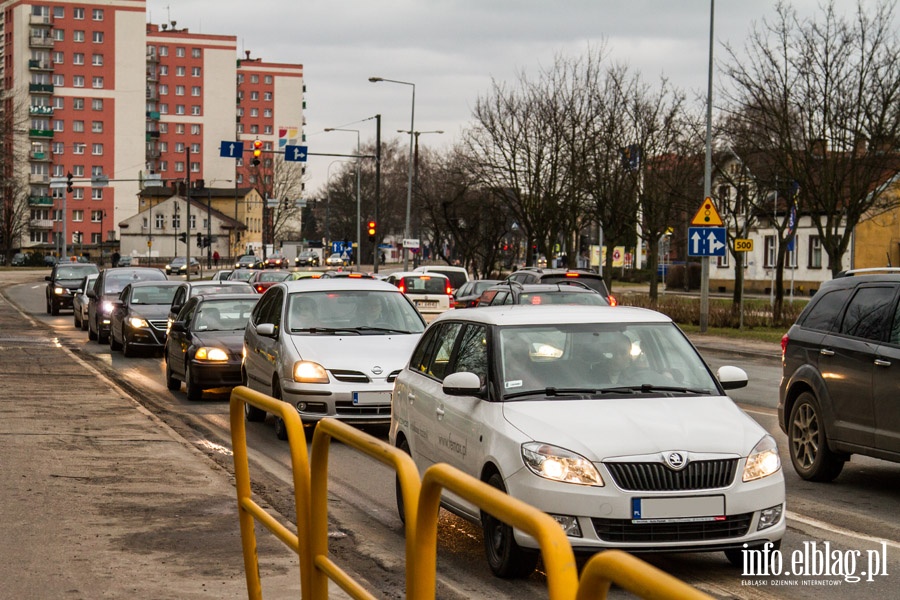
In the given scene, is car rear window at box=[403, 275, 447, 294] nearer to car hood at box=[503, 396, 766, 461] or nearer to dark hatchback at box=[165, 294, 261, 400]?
dark hatchback at box=[165, 294, 261, 400]

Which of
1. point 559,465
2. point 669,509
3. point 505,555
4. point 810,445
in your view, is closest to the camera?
point 505,555

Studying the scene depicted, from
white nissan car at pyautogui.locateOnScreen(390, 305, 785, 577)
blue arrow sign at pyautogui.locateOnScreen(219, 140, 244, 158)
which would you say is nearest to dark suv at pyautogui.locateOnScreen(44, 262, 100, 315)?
blue arrow sign at pyautogui.locateOnScreen(219, 140, 244, 158)

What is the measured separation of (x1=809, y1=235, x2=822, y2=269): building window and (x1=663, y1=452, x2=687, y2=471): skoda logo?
6467 centimetres

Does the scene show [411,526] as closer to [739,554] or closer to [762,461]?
[762,461]

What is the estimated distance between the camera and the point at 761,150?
37500mm

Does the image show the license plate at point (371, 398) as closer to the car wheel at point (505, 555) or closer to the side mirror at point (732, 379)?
the side mirror at point (732, 379)

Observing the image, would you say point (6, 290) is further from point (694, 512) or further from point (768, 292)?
point (694, 512)

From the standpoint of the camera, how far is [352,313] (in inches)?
588

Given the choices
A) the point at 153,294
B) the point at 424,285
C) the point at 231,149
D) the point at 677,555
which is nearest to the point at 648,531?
the point at 677,555

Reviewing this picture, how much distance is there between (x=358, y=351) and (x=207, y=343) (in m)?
4.54

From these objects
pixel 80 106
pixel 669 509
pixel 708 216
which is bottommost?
pixel 669 509

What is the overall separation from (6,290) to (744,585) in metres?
65.0

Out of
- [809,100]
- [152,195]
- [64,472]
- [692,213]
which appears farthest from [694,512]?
[152,195]

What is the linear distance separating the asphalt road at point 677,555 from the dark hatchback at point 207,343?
3905 mm
